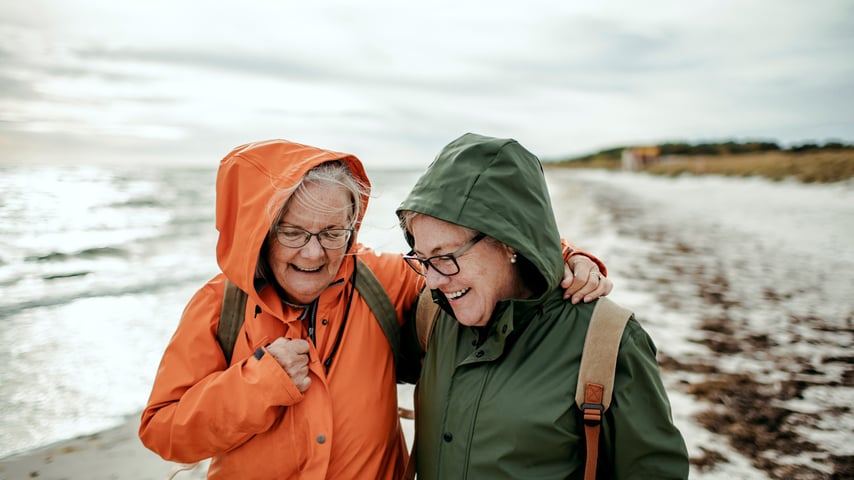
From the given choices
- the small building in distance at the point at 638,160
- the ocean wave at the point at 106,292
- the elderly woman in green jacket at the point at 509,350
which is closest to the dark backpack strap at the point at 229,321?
the elderly woman in green jacket at the point at 509,350

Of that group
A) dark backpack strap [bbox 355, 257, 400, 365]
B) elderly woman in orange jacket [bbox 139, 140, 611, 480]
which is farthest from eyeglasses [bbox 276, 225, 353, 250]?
dark backpack strap [bbox 355, 257, 400, 365]

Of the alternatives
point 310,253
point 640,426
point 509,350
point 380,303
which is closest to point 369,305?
point 380,303

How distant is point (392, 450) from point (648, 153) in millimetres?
118677

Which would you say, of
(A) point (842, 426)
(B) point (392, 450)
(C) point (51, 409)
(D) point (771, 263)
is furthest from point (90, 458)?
(D) point (771, 263)

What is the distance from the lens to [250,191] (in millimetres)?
2264

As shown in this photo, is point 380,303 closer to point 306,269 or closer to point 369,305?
point 369,305

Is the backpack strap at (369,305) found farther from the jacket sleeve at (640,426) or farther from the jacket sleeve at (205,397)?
the jacket sleeve at (640,426)

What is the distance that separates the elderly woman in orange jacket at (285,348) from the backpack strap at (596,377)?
23cm

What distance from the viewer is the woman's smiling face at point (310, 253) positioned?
88.6 inches

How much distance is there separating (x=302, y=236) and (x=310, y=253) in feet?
0.29

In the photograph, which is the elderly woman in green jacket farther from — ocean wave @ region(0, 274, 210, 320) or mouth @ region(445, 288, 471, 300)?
ocean wave @ region(0, 274, 210, 320)

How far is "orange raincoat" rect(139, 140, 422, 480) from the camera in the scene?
2010mm

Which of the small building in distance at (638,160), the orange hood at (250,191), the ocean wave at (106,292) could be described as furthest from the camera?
the small building in distance at (638,160)

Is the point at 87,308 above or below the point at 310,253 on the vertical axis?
below
